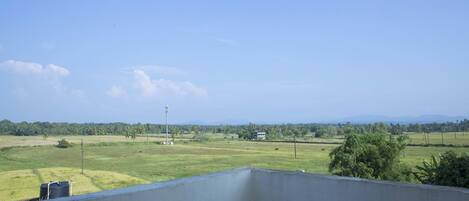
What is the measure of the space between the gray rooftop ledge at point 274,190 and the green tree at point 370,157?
15.6 m

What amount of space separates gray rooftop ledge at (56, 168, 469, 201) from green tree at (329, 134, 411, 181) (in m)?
15.6

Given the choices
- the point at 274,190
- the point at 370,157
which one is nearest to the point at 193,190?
the point at 274,190

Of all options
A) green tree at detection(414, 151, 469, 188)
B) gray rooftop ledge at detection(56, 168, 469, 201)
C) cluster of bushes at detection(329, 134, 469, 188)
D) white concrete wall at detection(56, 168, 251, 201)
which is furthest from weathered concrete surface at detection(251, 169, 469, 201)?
cluster of bushes at detection(329, 134, 469, 188)

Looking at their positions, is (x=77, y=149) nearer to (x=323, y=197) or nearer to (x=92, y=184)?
(x=92, y=184)

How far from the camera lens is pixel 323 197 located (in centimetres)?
345

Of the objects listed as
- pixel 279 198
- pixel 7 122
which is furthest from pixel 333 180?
pixel 7 122

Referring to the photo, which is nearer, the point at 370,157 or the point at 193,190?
the point at 193,190

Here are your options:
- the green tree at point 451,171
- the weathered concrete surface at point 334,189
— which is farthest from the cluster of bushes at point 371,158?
the weathered concrete surface at point 334,189

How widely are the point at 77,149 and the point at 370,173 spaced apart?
53658mm

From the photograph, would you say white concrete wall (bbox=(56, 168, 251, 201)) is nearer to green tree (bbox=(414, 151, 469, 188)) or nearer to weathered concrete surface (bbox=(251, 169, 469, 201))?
weathered concrete surface (bbox=(251, 169, 469, 201))

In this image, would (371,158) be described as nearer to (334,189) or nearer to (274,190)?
(274,190)

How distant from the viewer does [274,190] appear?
3.76 metres

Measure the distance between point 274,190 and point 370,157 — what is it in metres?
16.8

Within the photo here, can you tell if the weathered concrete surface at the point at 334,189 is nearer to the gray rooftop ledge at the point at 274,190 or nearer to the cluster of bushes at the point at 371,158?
the gray rooftop ledge at the point at 274,190
